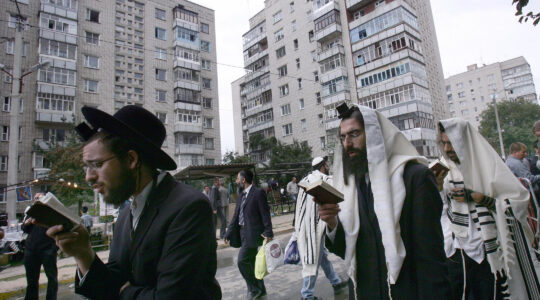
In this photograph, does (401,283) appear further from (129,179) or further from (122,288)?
(129,179)

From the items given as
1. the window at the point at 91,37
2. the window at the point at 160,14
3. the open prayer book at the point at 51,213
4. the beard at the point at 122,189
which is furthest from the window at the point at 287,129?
the open prayer book at the point at 51,213

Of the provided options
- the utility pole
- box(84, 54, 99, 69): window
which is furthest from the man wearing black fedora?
box(84, 54, 99, 69): window

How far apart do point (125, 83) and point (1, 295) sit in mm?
30523

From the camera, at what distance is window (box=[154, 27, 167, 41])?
1479 inches

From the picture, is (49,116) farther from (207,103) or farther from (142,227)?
(142,227)

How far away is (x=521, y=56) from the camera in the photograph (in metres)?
84.2

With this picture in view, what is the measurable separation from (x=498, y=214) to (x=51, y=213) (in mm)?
3449

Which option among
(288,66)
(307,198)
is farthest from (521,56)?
(307,198)

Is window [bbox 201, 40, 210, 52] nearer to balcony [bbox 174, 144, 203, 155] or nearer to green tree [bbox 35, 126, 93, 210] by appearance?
balcony [bbox 174, 144, 203, 155]

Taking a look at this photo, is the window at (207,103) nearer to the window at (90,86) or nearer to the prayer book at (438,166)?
the window at (90,86)

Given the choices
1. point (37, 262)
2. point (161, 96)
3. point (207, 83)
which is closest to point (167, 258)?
point (37, 262)

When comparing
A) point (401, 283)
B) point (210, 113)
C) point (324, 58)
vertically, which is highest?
point (324, 58)

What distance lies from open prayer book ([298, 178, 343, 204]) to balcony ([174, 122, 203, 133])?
117ft

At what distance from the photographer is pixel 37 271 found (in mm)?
5582
